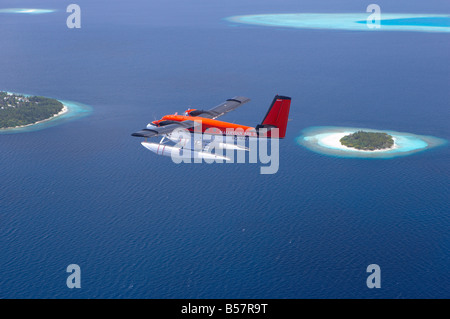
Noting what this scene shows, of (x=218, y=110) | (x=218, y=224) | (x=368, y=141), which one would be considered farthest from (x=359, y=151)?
(x=218, y=110)

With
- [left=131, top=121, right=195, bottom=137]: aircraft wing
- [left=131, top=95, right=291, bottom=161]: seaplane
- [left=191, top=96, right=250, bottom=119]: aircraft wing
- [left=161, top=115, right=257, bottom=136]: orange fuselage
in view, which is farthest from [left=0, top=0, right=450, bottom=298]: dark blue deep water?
[left=131, top=121, right=195, bottom=137]: aircraft wing

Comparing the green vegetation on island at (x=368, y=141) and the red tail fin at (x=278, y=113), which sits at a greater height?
the red tail fin at (x=278, y=113)

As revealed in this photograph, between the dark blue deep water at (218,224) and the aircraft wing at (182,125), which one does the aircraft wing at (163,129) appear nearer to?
the aircraft wing at (182,125)

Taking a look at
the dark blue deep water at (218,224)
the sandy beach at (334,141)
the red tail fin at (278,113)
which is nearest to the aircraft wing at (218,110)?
the red tail fin at (278,113)

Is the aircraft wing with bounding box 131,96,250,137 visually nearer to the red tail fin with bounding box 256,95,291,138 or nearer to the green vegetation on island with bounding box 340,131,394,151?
the red tail fin with bounding box 256,95,291,138
